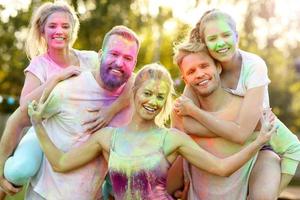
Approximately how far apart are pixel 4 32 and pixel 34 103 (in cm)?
2972

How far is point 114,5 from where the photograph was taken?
31641mm

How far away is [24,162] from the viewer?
5254 millimetres

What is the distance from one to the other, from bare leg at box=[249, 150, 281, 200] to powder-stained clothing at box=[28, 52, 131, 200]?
1074 millimetres

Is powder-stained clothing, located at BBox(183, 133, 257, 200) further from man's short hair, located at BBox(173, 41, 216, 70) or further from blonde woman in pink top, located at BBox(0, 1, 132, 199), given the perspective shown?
blonde woman in pink top, located at BBox(0, 1, 132, 199)

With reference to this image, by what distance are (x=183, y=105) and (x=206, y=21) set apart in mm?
658

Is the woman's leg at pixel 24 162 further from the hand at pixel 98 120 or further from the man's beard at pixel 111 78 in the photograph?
the man's beard at pixel 111 78

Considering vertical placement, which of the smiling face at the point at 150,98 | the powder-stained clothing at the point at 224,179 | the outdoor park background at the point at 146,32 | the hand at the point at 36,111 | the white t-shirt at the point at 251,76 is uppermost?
the white t-shirt at the point at 251,76

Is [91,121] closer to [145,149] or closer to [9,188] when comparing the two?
[145,149]

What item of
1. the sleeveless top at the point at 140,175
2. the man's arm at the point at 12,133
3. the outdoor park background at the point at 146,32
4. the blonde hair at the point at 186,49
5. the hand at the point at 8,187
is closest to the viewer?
the sleeveless top at the point at 140,175

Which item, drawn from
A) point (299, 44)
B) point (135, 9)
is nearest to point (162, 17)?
point (135, 9)

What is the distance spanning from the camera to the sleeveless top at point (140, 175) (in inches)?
191

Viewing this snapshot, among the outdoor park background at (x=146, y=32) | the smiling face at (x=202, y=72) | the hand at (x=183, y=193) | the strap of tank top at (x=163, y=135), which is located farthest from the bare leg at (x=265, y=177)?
the outdoor park background at (x=146, y=32)

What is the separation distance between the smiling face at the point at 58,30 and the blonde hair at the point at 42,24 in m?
0.05

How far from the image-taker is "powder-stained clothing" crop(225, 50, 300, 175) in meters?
5.25
